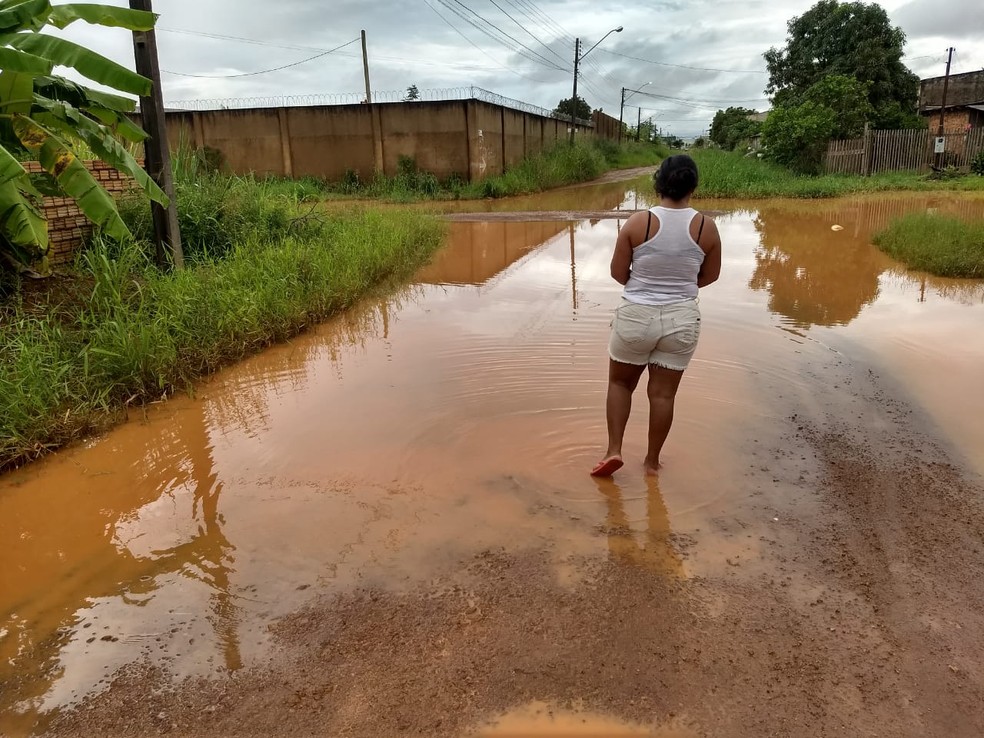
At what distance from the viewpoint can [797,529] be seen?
10.4 feet

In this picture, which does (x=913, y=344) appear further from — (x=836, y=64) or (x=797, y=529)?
(x=836, y=64)

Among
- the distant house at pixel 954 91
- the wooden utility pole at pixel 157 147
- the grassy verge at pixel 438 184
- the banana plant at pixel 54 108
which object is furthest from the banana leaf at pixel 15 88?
the distant house at pixel 954 91

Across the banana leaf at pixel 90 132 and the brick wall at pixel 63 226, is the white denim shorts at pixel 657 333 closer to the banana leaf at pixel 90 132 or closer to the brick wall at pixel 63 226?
the banana leaf at pixel 90 132

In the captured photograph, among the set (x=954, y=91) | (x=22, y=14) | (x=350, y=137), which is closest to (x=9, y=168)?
(x=22, y=14)

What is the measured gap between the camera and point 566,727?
2125mm

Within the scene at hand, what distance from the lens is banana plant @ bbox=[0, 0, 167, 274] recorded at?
484cm

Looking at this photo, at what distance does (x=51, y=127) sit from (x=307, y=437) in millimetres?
4023

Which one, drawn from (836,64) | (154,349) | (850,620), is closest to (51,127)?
(154,349)

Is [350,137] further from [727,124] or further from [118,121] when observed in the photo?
[727,124]

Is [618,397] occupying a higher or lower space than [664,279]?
lower

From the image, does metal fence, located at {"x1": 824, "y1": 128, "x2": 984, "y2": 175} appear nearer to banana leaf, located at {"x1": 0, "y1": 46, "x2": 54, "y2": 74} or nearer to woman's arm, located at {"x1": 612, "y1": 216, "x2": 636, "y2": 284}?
woman's arm, located at {"x1": 612, "y1": 216, "x2": 636, "y2": 284}

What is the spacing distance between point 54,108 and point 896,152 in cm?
2559

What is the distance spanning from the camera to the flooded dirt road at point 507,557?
2.24 metres

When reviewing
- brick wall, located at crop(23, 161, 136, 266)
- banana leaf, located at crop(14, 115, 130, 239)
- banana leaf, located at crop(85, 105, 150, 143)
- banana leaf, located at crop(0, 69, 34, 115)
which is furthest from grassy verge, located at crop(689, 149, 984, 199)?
banana leaf, located at crop(0, 69, 34, 115)
